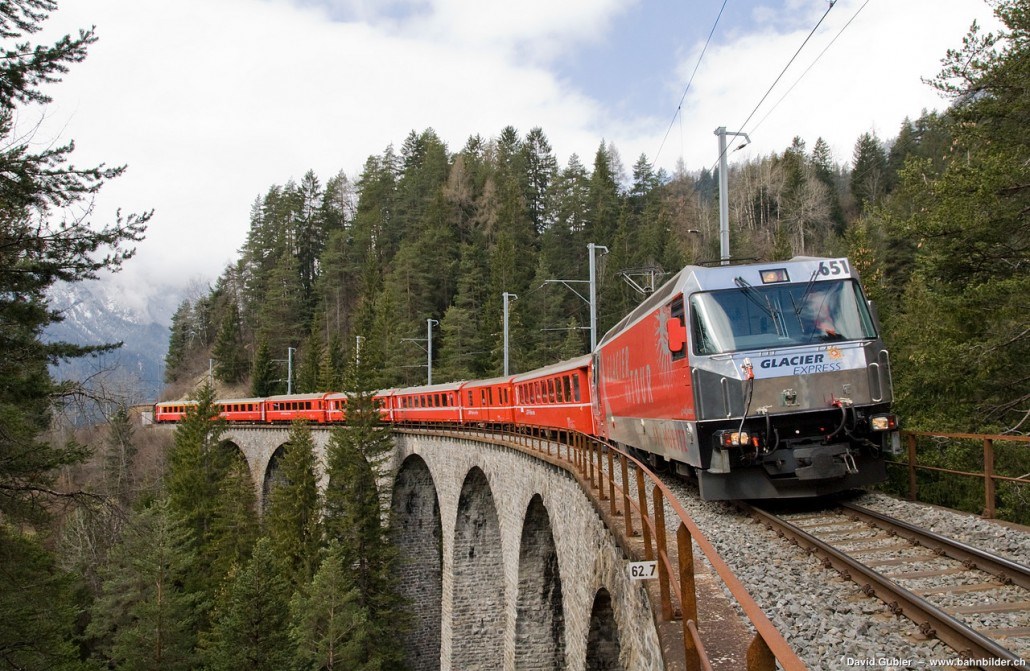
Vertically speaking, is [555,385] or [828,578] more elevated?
[555,385]

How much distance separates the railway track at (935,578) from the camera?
393cm

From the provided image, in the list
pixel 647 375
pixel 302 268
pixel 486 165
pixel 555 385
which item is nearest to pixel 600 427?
pixel 555 385

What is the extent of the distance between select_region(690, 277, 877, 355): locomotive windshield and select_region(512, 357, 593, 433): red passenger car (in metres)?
7.91

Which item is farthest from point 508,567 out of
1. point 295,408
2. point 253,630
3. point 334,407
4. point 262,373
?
point 262,373

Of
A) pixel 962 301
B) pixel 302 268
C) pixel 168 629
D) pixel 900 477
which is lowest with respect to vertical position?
pixel 168 629

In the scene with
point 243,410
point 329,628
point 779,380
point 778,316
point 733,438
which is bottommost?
point 329,628

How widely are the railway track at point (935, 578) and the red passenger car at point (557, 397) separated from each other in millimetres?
8914

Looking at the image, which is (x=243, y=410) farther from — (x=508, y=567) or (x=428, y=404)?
(x=508, y=567)

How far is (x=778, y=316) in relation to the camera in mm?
7781

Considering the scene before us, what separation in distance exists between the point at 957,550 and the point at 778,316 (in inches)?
115

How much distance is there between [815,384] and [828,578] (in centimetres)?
268

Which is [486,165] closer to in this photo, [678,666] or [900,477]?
[900,477]

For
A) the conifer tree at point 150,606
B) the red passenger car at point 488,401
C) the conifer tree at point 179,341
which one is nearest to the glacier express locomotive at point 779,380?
the red passenger car at point 488,401

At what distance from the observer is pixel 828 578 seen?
17.3ft
